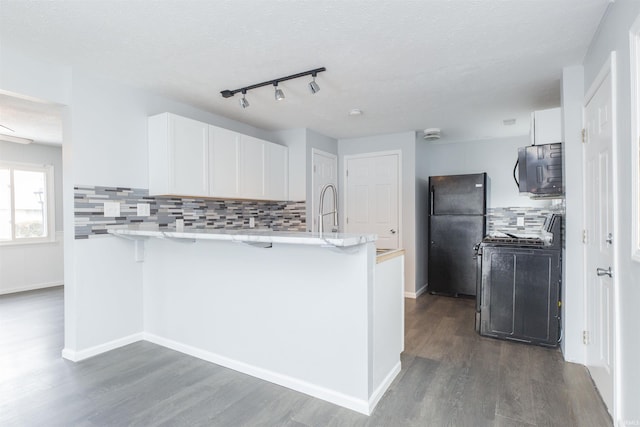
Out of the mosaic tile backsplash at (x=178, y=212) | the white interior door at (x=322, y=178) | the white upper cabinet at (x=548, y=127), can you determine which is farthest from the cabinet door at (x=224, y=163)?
the white upper cabinet at (x=548, y=127)

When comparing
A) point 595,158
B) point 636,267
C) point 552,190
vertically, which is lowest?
point 636,267

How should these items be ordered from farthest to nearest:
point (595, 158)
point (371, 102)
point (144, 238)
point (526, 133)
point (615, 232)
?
1. point (526, 133)
2. point (371, 102)
3. point (144, 238)
4. point (595, 158)
5. point (615, 232)

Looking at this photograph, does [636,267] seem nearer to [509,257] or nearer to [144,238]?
[509,257]

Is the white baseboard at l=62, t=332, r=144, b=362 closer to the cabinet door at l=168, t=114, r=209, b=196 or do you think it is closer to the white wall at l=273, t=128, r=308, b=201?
the cabinet door at l=168, t=114, r=209, b=196

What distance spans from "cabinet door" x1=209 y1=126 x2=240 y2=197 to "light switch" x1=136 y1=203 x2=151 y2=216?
0.58 meters

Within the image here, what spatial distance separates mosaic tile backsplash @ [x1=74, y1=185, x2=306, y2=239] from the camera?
2.73 meters

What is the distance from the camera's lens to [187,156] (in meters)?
3.18

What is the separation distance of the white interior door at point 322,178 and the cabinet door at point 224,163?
1.22 metres

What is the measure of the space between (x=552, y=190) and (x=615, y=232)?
115 cm

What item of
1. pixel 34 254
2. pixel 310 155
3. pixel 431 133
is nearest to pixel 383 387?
pixel 310 155

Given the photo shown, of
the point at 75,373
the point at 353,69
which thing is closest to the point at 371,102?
the point at 353,69

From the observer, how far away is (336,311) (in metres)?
2.08

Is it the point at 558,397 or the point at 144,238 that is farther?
the point at 144,238

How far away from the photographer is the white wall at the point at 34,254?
491 cm
